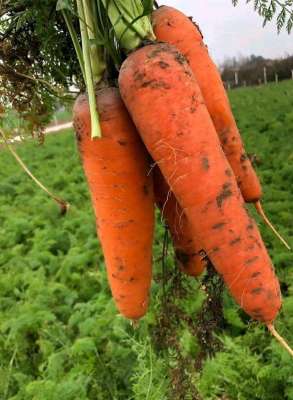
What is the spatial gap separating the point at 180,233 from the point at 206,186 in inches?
7.8

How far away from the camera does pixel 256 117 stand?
1228 centimetres

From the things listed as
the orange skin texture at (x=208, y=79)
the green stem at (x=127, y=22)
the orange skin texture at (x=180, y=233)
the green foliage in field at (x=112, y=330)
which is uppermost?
the green stem at (x=127, y=22)

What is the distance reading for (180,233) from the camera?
4.55 ft

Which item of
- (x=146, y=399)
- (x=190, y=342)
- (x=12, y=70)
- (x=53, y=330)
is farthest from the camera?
(x=53, y=330)

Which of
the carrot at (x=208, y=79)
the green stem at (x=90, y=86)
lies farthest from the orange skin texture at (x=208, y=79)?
the green stem at (x=90, y=86)

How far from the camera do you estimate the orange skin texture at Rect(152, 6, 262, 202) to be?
1.27m

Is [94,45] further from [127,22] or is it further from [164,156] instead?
[164,156]

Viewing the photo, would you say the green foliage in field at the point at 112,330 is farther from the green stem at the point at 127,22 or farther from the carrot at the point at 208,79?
the green stem at the point at 127,22

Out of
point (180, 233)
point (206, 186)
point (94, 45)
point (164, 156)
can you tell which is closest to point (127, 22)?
point (94, 45)

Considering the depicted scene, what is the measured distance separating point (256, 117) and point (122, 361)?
9229 mm

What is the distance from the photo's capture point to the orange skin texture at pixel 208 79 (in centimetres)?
127

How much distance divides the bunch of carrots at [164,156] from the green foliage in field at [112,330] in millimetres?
188

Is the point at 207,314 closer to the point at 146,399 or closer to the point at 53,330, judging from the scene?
the point at 146,399

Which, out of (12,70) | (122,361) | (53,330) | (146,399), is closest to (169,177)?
(12,70)
